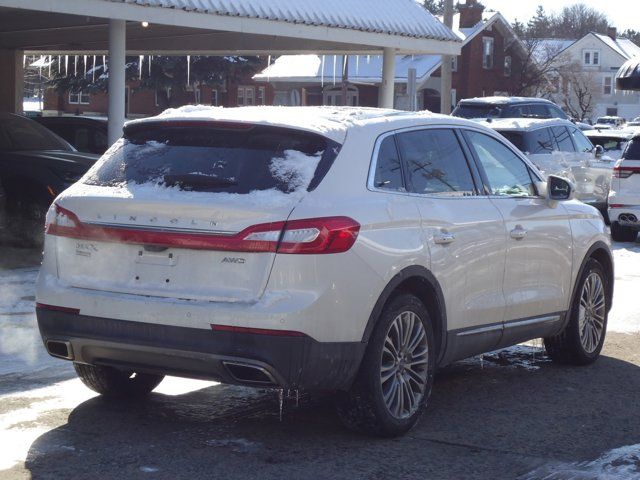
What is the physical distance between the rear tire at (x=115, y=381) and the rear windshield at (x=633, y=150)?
11.7m

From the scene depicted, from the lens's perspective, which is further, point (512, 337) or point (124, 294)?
point (512, 337)

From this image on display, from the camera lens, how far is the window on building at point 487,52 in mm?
65438

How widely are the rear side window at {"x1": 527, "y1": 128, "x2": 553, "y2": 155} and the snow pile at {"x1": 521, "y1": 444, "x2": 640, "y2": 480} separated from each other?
492 inches

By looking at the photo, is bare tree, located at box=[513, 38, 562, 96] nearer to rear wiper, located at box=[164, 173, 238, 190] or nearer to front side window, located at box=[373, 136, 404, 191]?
front side window, located at box=[373, 136, 404, 191]

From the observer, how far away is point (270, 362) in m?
5.69

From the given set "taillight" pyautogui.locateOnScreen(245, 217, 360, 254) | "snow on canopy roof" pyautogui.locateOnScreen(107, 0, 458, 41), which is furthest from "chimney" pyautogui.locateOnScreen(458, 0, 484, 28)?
"taillight" pyautogui.locateOnScreen(245, 217, 360, 254)

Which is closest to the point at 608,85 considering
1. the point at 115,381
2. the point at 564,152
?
the point at 564,152

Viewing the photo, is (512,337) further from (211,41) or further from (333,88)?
(333,88)

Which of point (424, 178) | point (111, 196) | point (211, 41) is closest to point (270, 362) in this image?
point (111, 196)

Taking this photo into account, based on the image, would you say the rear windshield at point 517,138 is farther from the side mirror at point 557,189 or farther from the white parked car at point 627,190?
the side mirror at point 557,189

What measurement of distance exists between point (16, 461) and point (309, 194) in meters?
1.91

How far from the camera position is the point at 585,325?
8.55 metres

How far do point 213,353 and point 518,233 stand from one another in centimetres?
252

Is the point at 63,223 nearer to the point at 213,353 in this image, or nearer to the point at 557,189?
the point at 213,353
